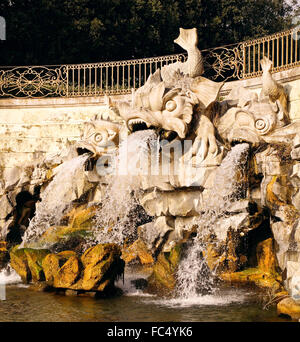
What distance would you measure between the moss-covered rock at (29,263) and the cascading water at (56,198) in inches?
77.5

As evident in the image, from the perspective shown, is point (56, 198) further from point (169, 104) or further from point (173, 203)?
point (169, 104)

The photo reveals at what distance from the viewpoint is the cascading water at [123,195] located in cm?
1138

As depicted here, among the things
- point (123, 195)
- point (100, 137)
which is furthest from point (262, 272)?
point (100, 137)

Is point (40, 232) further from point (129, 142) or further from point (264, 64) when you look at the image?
point (264, 64)

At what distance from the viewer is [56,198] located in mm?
12758

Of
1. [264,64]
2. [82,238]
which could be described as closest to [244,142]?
[264,64]

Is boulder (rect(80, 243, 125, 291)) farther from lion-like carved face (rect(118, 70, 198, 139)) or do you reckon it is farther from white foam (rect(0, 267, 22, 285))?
lion-like carved face (rect(118, 70, 198, 139))

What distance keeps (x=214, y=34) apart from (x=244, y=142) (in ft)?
35.4

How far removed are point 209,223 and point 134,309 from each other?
2.52 metres

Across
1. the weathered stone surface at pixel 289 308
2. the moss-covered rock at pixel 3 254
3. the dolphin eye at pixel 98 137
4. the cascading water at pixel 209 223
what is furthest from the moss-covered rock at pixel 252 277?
the moss-covered rock at pixel 3 254

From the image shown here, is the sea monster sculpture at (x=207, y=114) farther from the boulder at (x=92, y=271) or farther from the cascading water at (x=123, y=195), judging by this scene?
the boulder at (x=92, y=271)

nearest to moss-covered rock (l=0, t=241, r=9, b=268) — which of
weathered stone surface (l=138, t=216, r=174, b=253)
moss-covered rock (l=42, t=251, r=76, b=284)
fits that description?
moss-covered rock (l=42, t=251, r=76, b=284)

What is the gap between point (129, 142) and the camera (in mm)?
11602
